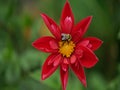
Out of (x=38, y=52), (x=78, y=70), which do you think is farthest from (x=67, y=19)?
(x=38, y=52)

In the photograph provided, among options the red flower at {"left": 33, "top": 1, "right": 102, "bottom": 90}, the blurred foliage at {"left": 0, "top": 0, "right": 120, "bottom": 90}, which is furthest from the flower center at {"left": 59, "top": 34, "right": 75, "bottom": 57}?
the blurred foliage at {"left": 0, "top": 0, "right": 120, "bottom": 90}

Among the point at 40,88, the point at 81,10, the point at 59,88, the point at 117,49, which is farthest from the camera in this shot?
the point at 81,10

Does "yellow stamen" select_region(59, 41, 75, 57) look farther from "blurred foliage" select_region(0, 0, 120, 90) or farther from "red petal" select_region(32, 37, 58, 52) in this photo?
"blurred foliage" select_region(0, 0, 120, 90)

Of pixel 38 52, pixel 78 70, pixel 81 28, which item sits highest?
pixel 81 28

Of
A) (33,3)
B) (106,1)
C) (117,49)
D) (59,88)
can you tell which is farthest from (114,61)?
(33,3)

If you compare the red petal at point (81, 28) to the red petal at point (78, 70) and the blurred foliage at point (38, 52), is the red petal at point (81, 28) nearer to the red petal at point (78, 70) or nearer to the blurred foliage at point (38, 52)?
the red petal at point (78, 70)

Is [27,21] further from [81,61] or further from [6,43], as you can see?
[81,61]

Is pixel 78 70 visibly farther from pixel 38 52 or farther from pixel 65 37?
pixel 38 52

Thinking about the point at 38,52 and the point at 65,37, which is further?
the point at 38,52
